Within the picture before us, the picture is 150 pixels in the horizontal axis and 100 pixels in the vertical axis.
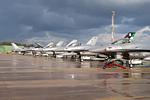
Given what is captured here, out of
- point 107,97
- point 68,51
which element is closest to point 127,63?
point 107,97

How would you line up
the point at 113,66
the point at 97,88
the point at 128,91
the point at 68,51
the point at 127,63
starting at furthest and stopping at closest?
1. the point at 68,51
2. the point at 127,63
3. the point at 113,66
4. the point at 97,88
5. the point at 128,91

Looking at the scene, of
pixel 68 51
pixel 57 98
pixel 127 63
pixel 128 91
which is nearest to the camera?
pixel 57 98

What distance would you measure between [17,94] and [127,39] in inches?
1241

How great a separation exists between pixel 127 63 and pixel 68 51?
3203 cm

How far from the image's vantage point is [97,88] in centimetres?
1498

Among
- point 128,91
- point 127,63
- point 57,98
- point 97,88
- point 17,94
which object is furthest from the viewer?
point 127,63

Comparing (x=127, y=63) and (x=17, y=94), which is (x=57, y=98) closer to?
(x=17, y=94)

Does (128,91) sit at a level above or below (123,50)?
below

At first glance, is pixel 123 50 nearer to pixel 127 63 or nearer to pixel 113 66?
pixel 127 63

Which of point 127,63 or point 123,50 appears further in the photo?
point 123,50

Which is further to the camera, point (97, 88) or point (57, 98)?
point (97, 88)

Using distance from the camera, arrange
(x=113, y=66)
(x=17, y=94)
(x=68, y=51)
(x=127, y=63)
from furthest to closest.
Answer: (x=68, y=51)
(x=127, y=63)
(x=113, y=66)
(x=17, y=94)

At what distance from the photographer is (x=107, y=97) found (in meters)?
12.4

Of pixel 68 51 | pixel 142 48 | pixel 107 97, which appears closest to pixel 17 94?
pixel 107 97
